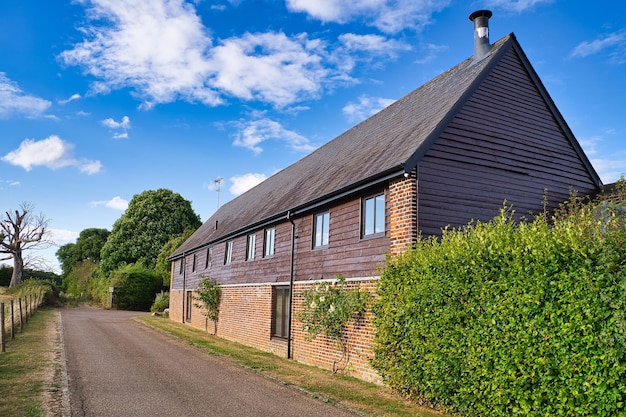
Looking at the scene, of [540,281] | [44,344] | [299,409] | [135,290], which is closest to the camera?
[540,281]

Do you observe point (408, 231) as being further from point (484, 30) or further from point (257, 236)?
point (257, 236)

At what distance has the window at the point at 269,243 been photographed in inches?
690

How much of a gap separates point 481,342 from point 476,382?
0.59 metres

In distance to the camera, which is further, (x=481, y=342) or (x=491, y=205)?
(x=491, y=205)

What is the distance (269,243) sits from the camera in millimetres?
17875

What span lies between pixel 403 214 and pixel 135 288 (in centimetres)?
3988

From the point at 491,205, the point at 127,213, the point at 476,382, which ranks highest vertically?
the point at 127,213

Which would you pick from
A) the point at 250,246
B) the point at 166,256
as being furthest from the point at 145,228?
the point at 250,246

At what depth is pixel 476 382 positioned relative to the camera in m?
7.13

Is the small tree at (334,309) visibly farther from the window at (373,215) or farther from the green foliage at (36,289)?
the green foliage at (36,289)

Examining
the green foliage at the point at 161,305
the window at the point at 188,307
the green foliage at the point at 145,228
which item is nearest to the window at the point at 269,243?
the window at the point at 188,307

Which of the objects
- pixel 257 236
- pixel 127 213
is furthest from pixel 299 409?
pixel 127 213

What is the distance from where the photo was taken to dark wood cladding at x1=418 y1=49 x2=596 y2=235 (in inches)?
436

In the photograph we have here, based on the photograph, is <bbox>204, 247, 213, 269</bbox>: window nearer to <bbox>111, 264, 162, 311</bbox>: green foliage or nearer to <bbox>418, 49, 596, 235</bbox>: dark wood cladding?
<bbox>418, 49, 596, 235</bbox>: dark wood cladding
